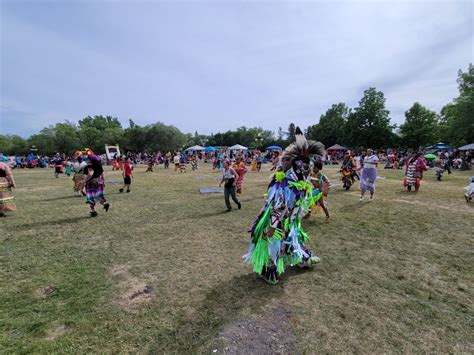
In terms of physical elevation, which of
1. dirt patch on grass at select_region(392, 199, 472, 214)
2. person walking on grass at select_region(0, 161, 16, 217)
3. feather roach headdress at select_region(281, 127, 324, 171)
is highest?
feather roach headdress at select_region(281, 127, 324, 171)

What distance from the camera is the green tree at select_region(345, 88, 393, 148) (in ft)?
174

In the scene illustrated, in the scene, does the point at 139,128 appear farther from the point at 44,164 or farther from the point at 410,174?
the point at 410,174

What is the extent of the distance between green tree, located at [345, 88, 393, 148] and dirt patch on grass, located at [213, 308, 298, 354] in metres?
58.2

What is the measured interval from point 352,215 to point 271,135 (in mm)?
97985

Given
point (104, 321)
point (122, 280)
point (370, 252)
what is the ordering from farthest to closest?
point (370, 252)
point (122, 280)
point (104, 321)

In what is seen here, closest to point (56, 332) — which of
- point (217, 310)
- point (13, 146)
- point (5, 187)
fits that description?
point (217, 310)

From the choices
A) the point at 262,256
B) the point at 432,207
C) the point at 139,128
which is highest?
the point at 139,128

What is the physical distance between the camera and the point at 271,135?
10400cm

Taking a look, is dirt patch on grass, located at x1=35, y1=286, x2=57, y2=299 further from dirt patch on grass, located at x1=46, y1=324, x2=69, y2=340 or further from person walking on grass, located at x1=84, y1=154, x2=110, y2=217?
person walking on grass, located at x1=84, y1=154, x2=110, y2=217

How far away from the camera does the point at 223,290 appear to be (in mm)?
3846

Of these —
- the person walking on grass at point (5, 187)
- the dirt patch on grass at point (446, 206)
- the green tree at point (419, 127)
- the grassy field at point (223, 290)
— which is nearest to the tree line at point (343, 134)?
the green tree at point (419, 127)

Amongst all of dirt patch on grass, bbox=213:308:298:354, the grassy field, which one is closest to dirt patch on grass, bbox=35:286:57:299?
the grassy field

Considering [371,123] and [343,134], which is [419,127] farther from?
[343,134]

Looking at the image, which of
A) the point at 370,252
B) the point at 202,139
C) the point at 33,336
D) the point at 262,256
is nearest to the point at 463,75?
the point at 370,252
